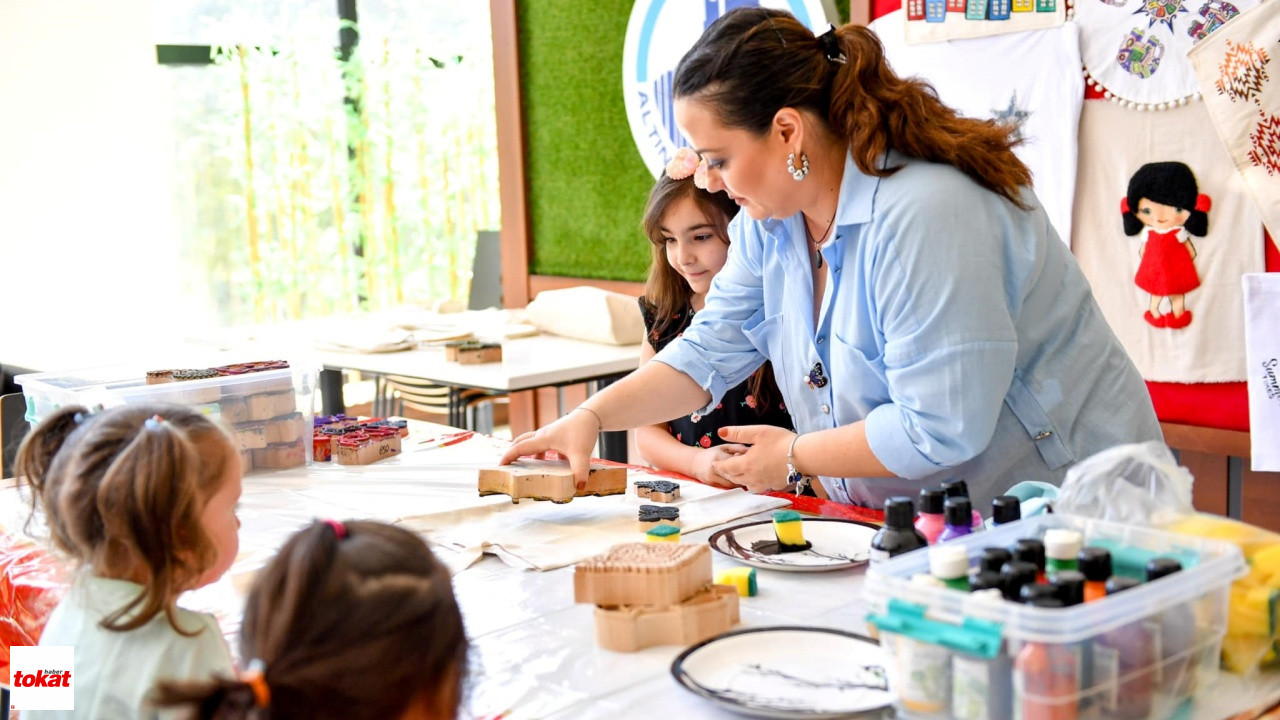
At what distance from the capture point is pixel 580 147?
459 cm

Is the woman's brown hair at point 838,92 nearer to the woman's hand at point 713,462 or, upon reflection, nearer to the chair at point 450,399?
the woman's hand at point 713,462

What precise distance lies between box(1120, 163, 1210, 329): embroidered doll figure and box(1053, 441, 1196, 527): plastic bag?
1.70 meters

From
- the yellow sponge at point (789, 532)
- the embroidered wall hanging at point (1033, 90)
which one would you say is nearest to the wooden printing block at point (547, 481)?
the yellow sponge at point (789, 532)

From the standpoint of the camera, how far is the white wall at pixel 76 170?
5219 millimetres

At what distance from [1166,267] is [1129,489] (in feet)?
5.91

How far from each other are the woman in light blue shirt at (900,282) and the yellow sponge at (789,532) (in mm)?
169

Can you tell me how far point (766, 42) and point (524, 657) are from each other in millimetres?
954

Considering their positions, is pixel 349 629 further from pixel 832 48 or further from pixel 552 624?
pixel 832 48

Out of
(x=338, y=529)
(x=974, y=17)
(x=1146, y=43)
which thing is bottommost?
(x=338, y=529)

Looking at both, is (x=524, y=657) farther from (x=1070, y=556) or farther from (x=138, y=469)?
(x=1070, y=556)

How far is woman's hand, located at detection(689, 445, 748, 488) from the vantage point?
2.00 metres

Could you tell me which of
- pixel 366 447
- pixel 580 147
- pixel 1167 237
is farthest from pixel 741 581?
pixel 580 147

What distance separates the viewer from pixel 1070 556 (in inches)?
43.9

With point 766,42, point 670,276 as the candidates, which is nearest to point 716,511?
point 766,42
